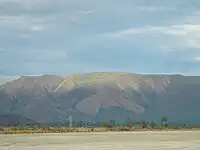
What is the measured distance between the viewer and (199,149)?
50.2 metres

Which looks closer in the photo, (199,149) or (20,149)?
(199,149)

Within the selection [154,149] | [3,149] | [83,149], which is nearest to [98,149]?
[83,149]

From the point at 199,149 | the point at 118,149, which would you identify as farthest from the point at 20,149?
the point at 199,149

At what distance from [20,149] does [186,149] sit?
15.8 metres

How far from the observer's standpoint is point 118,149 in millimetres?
52031

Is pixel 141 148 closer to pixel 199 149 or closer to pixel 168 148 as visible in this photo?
pixel 168 148

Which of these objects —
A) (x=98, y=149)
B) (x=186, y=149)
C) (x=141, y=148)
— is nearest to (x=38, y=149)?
(x=98, y=149)

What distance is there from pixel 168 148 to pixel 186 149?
268cm

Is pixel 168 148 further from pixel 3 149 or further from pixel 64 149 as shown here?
pixel 3 149

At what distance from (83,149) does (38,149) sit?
435 cm

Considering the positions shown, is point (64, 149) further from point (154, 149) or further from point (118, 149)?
point (154, 149)

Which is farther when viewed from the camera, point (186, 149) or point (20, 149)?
point (20, 149)

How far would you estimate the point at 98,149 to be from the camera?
52531 millimetres

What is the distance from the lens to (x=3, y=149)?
53406 millimetres
